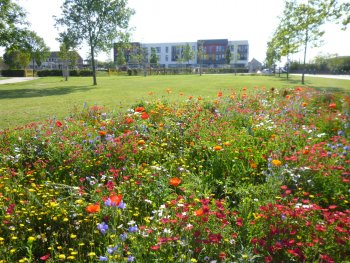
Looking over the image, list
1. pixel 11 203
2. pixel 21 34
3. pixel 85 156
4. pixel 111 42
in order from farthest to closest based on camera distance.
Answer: pixel 111 42 < pixel 21 34 < pixel 85 156 < pixel 11 203

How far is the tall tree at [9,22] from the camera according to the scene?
74.5ft

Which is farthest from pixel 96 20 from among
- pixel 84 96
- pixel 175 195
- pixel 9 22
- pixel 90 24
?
pixel 175 195

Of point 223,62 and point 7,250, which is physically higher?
point 223,62

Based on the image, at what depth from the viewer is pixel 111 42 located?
28.4 metres

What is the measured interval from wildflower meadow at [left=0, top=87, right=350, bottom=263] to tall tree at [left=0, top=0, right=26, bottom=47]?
71.1 ft

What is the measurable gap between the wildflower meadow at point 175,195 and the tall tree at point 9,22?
2166 centimetres

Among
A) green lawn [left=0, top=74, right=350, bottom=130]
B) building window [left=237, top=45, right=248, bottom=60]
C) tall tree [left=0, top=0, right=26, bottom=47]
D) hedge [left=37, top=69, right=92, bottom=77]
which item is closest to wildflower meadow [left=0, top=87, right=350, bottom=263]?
green lawn [left=0, top=74, right=350, bottom=130]

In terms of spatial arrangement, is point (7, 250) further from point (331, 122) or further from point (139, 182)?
point (331, 122)

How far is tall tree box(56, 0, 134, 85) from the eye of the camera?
26328mm

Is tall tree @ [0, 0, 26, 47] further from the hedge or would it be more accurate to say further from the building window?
the building window

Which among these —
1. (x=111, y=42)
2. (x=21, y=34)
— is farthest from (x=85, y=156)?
(x=111, y=42)

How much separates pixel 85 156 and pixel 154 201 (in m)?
1.28

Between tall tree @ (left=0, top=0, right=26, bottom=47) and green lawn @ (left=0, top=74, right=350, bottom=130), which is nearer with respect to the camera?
green lawn @ (left=0, top=74, right=350, bottom=130)

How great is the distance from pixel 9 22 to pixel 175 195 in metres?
26.3
